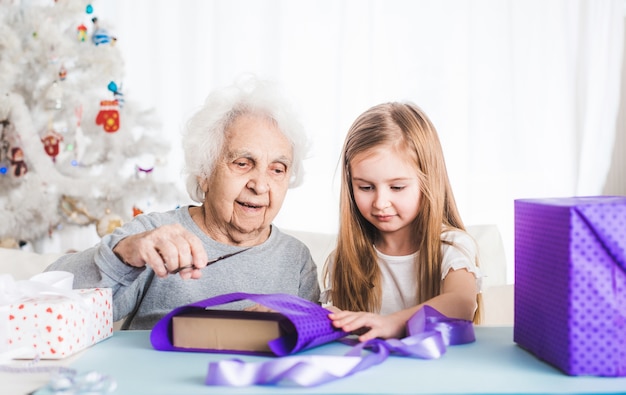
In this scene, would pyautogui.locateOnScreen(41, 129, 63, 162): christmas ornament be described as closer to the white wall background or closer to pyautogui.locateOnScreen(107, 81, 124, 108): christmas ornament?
pyautogui.locateOnScreen(107, 81, 124, 108): christmas ornament

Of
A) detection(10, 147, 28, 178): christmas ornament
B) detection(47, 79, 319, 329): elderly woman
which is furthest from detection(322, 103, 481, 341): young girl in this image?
detection(10, 147, 28, 178): christmas ornament

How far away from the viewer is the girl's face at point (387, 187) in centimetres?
148

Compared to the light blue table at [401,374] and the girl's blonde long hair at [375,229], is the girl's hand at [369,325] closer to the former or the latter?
the light blue table at [401,374]

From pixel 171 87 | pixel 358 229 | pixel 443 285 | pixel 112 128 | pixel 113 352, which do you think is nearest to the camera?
pixel 113 352

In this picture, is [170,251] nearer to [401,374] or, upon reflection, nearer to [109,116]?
[401,374]

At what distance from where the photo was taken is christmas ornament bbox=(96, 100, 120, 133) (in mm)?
3367

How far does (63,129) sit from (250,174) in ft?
7.80

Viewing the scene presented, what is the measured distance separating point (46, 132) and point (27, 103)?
21cm

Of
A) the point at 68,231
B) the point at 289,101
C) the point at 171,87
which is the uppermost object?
the point at 171,87

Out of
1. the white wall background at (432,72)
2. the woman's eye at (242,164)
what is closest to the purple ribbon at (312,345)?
the woman's eye at (242,164)

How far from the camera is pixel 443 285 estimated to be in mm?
1430

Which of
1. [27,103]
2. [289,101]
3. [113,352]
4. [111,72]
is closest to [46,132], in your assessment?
[27,103]

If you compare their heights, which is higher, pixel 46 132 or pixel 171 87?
pixel 171 87

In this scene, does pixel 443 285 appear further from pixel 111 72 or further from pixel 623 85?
pixel 623 85
